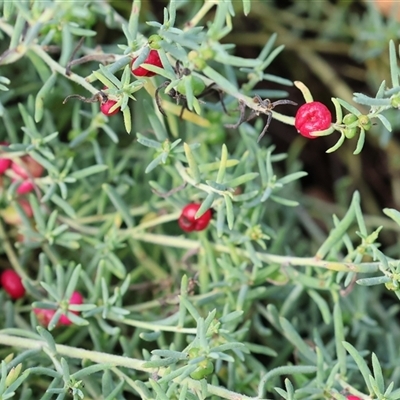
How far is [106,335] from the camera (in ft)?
3.81

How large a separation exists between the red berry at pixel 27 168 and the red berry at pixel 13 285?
203mm

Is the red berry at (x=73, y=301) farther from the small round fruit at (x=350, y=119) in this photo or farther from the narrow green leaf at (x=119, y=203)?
the small round fruit at (x=350, y=119)

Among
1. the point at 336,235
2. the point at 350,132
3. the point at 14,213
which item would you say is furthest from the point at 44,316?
the point at 350,132

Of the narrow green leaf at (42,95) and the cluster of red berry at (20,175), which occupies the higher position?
the narrow green leaf at (42,95)

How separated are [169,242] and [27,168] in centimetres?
30

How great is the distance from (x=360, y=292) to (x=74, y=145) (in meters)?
0.63

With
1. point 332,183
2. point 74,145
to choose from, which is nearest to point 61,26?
point 74,145

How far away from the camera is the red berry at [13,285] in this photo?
126cm

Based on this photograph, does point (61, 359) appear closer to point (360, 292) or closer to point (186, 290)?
point (186, 290)

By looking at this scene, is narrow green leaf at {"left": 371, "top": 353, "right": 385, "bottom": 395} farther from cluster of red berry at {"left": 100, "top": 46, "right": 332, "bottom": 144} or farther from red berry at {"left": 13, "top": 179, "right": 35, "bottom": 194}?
red berry at {"left": 13, "top": 179, "right": 35, "bottom": 194}

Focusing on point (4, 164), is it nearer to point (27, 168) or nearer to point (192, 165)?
point (27, 168)

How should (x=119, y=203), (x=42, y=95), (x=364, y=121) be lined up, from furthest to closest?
(x=119, y=203)
(x=42, y=95)
(x=364, y=121)

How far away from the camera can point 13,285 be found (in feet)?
4.15

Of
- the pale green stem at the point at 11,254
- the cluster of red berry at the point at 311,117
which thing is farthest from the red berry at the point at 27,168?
the cluster of red berry at the point at 311,117
